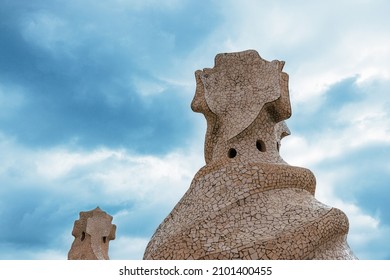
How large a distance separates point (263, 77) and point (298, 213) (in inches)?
103

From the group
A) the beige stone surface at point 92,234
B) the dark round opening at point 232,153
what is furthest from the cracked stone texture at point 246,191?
the beige stone surface at point 92,234

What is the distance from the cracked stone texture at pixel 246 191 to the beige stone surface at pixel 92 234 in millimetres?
7699

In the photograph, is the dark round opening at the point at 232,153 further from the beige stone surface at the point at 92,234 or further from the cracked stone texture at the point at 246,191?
the beige stone surface at the point at 92,234

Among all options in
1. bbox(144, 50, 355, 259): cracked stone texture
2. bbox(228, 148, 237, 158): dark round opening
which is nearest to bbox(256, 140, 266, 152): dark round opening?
bbox(144, 50, 355, 259): cracked stone texture

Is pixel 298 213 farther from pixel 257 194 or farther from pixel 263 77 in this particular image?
pixel 263 77

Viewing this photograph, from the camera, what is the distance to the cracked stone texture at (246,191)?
7562 millimetres

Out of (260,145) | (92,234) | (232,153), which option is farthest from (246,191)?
(92,234)

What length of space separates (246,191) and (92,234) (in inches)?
364

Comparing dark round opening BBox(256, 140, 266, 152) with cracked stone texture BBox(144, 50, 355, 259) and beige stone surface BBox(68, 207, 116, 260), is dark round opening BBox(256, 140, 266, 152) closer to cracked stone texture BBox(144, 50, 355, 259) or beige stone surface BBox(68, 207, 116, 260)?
cracked stone texture BBox(144, 50, 355, 259)

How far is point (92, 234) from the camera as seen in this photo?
16.3 metres

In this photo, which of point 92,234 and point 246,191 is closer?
point 246,191

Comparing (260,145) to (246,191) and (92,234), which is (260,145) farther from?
(92,234)

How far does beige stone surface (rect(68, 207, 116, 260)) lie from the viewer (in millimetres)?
16141

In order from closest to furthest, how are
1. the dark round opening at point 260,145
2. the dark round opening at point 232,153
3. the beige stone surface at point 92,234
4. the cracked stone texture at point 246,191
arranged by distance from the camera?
1. the cracked stone texture at point 246,191
2. the dark round opening at point 232,153
3. the dark round opening at point 260,145
4. the beige stone surface at point 92,234
